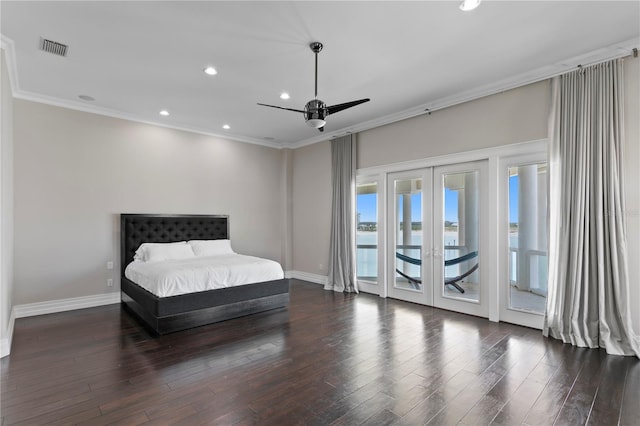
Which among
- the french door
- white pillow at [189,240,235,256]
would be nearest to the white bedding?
white pillow at [189,240,235,256]

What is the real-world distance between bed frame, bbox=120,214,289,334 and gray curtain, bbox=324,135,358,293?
1589 millimetres

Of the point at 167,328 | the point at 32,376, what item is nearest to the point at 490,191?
the point at 167,328

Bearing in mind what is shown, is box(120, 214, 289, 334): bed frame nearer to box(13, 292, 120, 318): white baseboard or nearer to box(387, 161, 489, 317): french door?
box(13, 292, 120, 318): white baseboard

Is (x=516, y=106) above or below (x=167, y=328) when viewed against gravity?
above

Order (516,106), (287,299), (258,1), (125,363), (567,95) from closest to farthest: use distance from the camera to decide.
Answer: (258,1) < (125,363) < (567,95) < (516,106) < (287,299)

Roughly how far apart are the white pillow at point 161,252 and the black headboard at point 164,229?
196 millimetres

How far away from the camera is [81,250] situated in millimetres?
4754

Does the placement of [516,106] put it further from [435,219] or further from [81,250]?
[81,250]

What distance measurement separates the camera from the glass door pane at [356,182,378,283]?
5742mm

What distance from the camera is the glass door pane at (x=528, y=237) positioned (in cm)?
384

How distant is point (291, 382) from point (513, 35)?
12.3 feet

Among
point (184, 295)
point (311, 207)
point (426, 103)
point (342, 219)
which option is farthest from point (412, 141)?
point (184, 295)

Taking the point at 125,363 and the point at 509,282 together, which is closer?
the point at 125,363

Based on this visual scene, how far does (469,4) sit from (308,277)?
5.57 m
